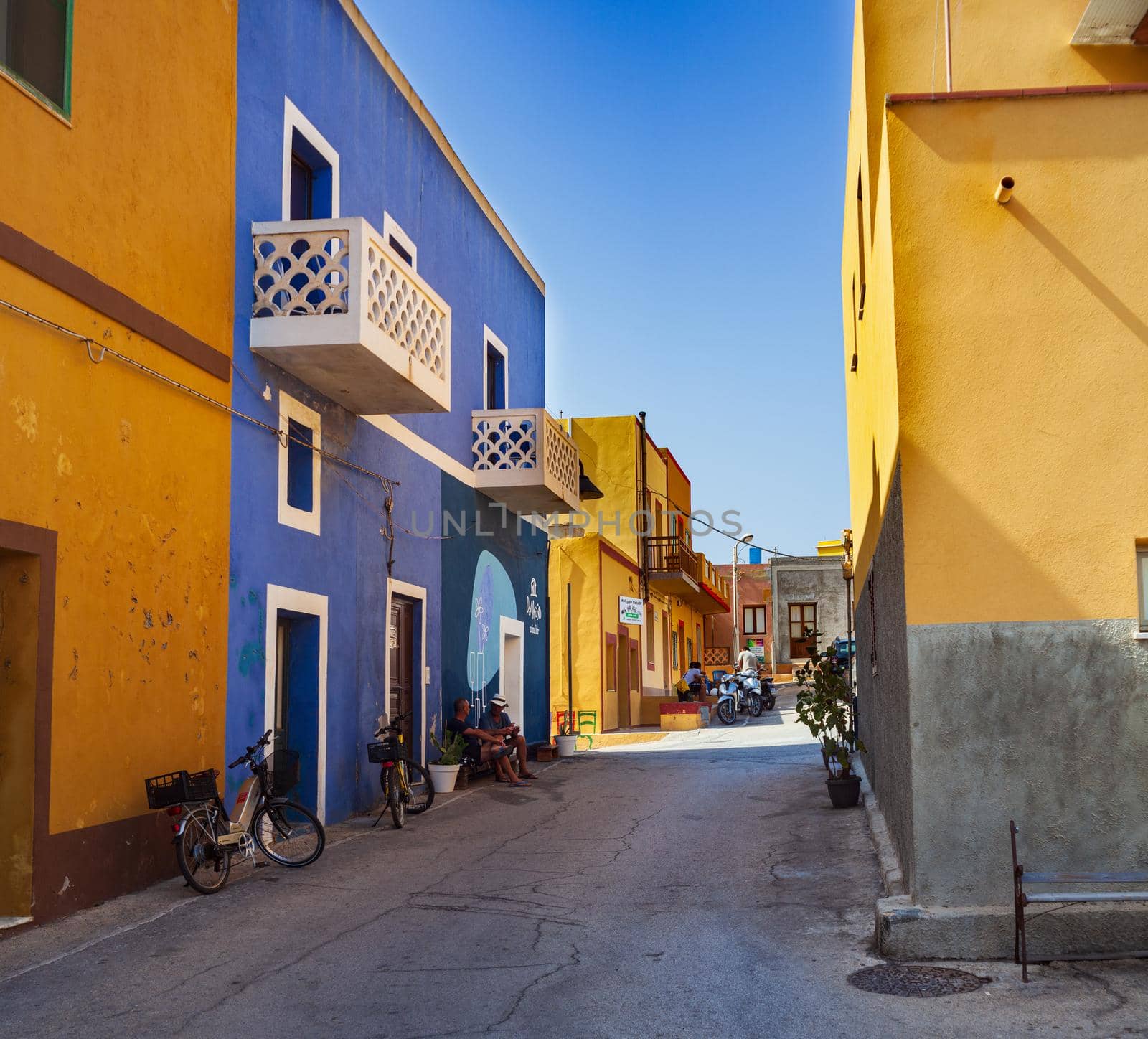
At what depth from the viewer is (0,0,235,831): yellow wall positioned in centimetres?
766

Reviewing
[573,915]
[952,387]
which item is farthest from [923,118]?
[573,915]

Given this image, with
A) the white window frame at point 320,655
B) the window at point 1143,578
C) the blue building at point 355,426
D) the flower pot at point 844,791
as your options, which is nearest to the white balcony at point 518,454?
the blue building at point 355,426

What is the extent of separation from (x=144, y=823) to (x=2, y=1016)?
9.78 ft

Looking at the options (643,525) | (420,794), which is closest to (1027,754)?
(420,794)

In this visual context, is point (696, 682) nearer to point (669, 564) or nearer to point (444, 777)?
point (669, 564)

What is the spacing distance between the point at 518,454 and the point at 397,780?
6154mm

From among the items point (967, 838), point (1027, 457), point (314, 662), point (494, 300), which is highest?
point (494, 300)

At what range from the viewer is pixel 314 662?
1170 centimetres

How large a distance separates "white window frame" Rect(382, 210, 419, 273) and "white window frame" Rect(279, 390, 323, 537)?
2.55 metres

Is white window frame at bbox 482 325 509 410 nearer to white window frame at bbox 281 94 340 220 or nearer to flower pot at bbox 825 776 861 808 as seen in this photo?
white window frame at bbox 281 94 340 220

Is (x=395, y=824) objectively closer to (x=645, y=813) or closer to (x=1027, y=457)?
(x=645, y=813)

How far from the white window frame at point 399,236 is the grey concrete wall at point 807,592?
33438 millimetres

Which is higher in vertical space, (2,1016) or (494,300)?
(494,300)

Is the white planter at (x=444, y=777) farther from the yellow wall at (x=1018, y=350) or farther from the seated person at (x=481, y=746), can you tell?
the yellow wall at (x=1018, y=350)
